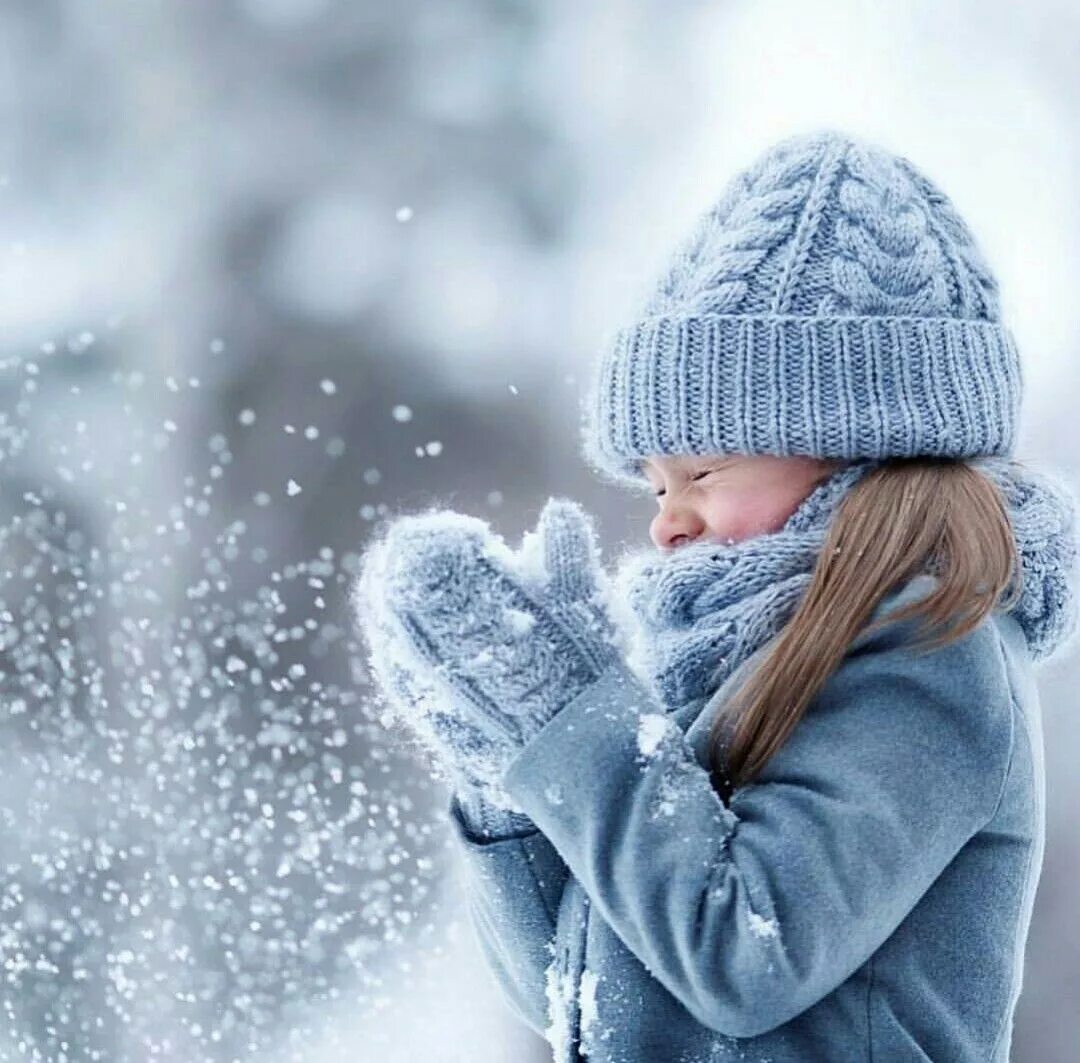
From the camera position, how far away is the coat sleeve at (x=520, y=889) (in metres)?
0.77

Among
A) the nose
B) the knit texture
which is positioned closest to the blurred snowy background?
the nose

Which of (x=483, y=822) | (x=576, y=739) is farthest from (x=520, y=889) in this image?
(x=576, y=739)

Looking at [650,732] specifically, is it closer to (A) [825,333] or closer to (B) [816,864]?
(B) [816,864]

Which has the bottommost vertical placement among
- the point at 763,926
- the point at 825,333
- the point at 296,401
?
the point at 763,926

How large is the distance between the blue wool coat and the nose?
10cm

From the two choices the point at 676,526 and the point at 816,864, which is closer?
the point at 816,864

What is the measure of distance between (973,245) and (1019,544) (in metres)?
0.17

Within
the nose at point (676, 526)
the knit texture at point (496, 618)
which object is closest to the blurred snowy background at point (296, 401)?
the nose at point (676, 526)

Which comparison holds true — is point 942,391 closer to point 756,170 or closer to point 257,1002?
point 756,170

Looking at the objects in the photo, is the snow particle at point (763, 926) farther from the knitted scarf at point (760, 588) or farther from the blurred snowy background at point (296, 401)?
the blurred snowy background at point (296, 401)

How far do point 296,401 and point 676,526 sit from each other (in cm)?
145

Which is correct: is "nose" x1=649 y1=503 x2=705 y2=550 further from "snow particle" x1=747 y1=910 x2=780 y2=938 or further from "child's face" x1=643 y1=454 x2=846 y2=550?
"snow particle" x1=747 y1=910 x2=780 y2=938

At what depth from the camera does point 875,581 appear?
705mm

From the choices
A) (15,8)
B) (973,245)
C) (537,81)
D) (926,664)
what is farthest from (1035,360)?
(15,8)
